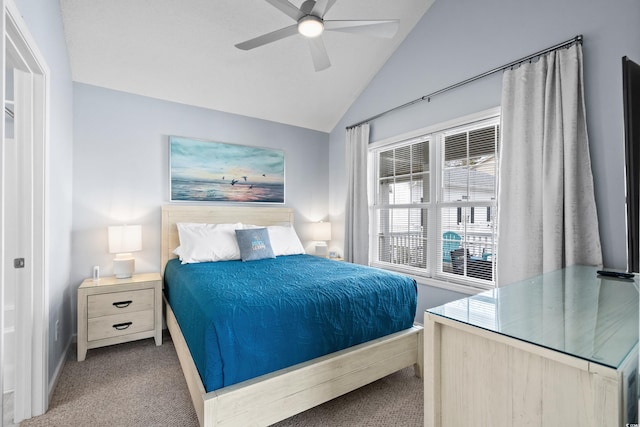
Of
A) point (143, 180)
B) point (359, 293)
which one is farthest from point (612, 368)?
point (143, 180)

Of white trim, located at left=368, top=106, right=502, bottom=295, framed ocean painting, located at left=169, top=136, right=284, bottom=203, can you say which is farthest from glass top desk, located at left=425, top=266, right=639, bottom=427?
framed ocean painting, located at left=169, top=136, right=284, bottom=203

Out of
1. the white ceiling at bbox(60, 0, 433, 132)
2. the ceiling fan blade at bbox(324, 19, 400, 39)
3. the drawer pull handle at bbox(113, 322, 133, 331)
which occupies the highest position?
the white ceiling at bbox(60, 0, 433, 132)

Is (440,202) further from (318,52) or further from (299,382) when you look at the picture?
(299,382)

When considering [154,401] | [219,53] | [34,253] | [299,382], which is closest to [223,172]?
[219,53]

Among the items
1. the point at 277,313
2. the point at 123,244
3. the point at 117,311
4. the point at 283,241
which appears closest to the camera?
the point at 277,313

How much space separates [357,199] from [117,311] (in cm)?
272

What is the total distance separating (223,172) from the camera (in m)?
3.58

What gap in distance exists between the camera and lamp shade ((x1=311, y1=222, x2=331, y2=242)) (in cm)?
409

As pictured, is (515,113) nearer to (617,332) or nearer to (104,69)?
(617,332)

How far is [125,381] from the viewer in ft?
6.98

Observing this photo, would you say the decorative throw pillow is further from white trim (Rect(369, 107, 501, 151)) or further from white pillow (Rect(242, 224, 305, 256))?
white trim (Rect(369, 107, 501, 151))

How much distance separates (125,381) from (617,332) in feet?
8.94

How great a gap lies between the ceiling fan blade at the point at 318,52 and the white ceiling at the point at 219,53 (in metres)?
0.61

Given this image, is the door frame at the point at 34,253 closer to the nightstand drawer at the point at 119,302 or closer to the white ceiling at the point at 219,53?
the nightstand drawer at the point at 119,302
